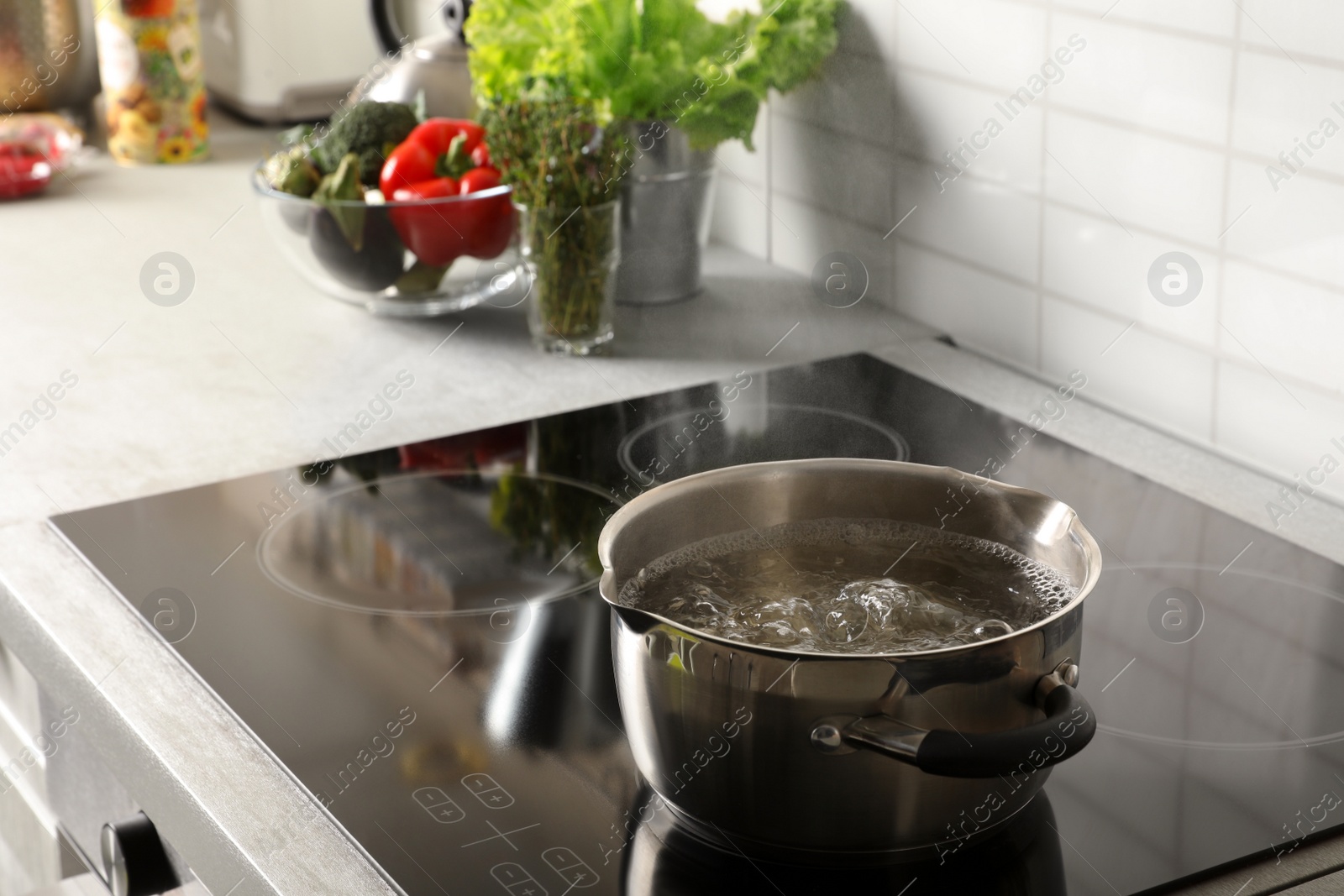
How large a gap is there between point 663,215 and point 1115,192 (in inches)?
16.4

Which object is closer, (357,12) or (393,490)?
(393,490)

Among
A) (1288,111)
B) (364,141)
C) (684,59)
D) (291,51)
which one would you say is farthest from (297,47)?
(1288,111)

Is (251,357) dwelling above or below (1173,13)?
below

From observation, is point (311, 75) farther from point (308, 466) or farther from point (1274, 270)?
point (1274, 270)

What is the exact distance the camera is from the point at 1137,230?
1.00 metres

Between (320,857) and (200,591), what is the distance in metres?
0.27

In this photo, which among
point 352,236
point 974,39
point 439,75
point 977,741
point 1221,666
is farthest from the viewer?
point 439,75

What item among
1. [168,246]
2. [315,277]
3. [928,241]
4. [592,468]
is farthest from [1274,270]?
[168,246]

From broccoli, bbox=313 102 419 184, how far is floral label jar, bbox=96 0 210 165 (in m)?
0.54

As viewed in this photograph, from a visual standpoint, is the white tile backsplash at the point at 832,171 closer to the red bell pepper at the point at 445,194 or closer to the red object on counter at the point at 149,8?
the red bell pepper at the point at 445,194

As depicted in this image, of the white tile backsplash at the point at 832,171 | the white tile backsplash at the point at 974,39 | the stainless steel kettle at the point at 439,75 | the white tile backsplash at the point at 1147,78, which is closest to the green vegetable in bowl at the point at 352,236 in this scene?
the stainless steel kettle at the point at 439,75

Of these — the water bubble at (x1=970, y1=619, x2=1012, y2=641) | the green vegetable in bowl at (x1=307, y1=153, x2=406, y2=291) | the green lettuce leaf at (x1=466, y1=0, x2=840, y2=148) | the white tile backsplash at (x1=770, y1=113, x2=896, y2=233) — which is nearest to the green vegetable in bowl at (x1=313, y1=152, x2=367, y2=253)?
the green vegetable in bowl at (x1=307, y1=153, x2=406, y2=291)

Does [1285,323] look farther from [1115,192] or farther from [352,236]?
[352,236]

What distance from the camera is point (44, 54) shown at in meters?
1.89
